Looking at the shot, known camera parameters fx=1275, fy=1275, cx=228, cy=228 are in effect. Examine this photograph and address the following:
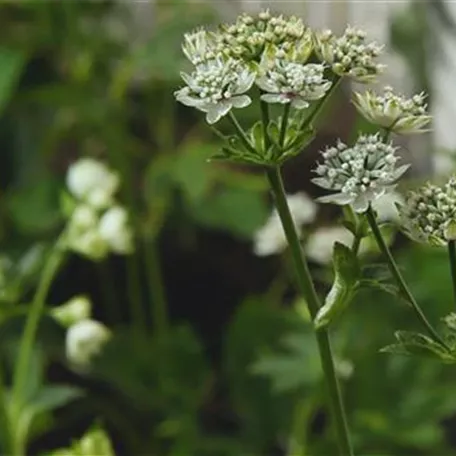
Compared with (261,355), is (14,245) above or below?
above

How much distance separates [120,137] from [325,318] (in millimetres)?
656

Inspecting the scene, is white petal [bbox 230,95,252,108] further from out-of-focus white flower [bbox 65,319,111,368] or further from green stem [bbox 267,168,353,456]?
out-of-focus white flower [bbox 65,319,111,368]

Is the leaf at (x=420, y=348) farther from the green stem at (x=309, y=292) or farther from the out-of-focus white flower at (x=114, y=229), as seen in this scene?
the out-of-focus white flower at (x=114, y=229)

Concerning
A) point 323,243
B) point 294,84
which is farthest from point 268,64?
point 323,243

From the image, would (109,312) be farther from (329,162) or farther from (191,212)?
(329,162)

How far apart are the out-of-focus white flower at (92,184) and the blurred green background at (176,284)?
5cm

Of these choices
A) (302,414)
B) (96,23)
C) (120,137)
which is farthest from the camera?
(96,23)

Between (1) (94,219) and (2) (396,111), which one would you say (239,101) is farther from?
(1) (94,219)

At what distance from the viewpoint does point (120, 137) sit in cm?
102

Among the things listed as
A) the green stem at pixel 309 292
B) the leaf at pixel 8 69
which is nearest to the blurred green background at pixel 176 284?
the leaf at pixel 8 69

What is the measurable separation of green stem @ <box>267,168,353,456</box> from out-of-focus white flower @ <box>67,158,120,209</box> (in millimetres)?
363

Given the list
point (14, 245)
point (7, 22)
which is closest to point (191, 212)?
point (14, 245)

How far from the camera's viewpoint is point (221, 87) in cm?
37

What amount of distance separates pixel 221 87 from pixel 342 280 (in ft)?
0.23
